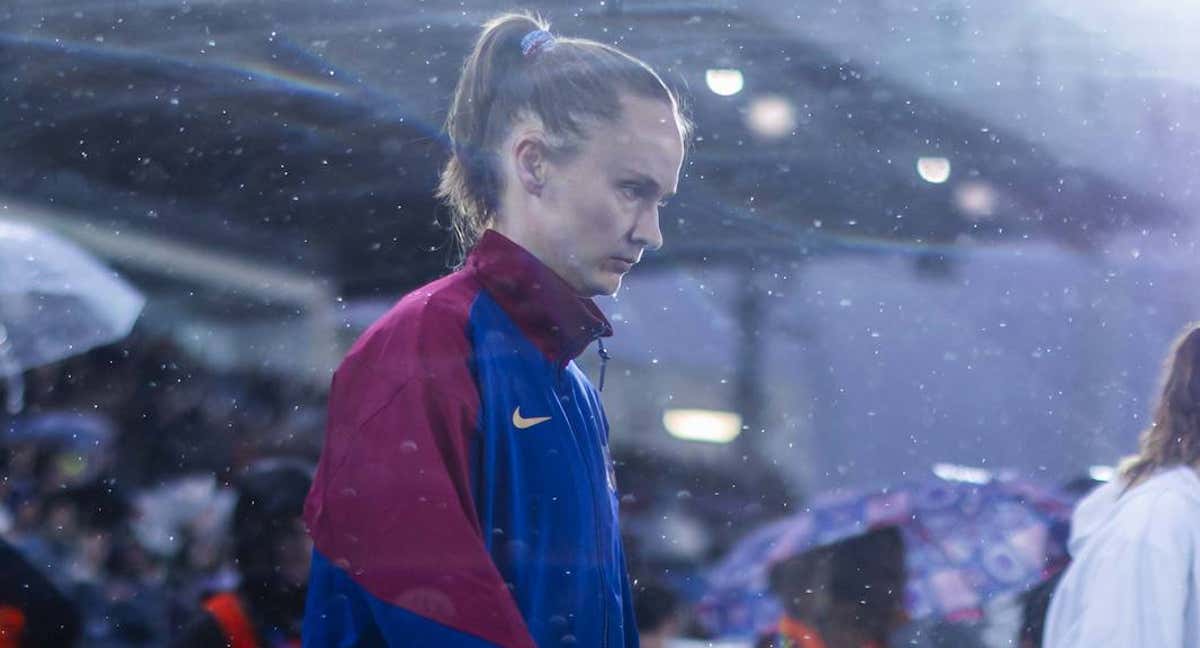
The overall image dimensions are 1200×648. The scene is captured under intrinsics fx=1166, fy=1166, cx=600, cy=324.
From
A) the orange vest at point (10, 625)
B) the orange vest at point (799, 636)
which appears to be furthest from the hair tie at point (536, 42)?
the orange vest at point (10, 625)

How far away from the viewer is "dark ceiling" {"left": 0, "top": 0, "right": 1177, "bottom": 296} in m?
3.14

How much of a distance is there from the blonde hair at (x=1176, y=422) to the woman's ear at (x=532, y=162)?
1279mm

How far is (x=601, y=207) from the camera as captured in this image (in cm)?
101

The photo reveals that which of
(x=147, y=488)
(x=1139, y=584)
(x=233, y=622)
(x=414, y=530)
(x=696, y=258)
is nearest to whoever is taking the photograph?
(x=414, y=530)

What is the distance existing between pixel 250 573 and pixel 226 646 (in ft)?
1.47

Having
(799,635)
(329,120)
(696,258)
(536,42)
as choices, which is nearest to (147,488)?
(329,120)

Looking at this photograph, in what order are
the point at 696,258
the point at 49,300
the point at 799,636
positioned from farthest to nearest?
the point at 696,258 < the point at 49,300 < the point at 799,636

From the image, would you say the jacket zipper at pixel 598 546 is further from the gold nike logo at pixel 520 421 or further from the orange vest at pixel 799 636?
the orange vest at pixel 799 636

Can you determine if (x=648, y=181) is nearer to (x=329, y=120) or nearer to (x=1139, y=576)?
(x=1139, y=576)

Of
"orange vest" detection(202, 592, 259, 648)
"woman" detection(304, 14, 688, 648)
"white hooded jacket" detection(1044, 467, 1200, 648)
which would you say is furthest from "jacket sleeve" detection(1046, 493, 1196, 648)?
"orange vest" detection(202, 592, 259, 648)

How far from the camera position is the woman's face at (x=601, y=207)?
1.01 m

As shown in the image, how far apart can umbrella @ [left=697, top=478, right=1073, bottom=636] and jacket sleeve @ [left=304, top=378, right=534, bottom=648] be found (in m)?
2.05

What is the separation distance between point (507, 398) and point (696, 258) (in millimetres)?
3407

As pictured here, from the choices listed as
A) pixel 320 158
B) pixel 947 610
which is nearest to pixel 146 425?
pixel 320 158
